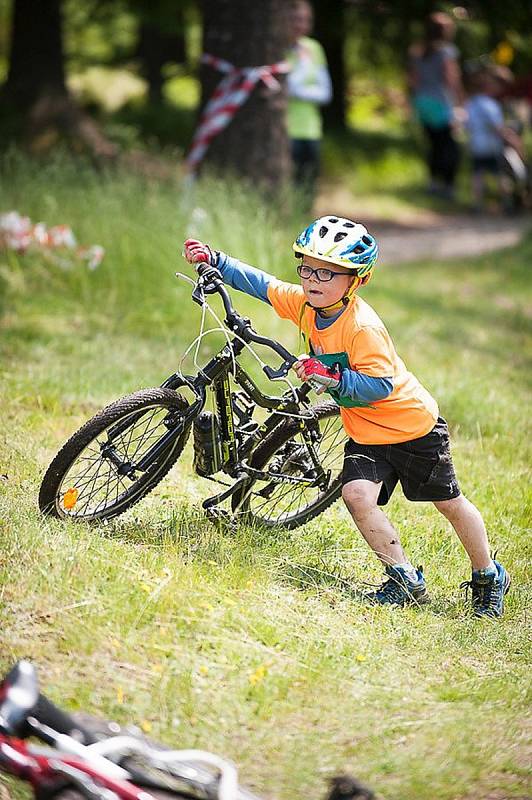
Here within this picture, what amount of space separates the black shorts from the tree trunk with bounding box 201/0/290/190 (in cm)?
626

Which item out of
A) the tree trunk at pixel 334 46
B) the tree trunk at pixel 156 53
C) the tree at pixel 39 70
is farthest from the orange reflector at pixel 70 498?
the tree trunk at pixel 156 53

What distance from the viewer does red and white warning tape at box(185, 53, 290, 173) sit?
10672 mm

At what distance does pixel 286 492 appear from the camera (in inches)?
217

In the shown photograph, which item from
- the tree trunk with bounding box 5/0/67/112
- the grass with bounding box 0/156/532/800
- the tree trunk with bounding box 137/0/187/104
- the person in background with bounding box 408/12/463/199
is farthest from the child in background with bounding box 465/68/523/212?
the grass with bounding box 0/156/532/800

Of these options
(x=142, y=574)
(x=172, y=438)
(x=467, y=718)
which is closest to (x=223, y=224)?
(x=172, y=438)

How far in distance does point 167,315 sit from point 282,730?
210 inches

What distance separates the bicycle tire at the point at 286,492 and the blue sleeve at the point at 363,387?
0.67 m

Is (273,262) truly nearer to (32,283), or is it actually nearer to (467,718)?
(32,283)

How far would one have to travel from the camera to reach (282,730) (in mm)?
3994

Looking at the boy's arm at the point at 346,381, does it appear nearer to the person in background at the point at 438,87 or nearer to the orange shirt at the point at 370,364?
the orange shirt at the point at 370,364

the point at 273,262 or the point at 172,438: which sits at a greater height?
the point at 172,438

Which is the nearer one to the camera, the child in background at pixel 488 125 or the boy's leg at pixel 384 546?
the boy's leg at pixel 384 546

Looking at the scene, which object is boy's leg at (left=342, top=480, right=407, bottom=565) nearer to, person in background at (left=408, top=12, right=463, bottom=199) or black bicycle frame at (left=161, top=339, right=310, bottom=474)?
black bicycle frame at (left=161, top=339, right=310, bottom=474)

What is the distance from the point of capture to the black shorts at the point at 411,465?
493 centimetres
